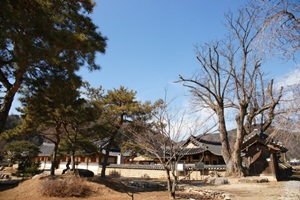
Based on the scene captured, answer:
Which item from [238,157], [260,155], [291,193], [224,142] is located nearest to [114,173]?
[224,142]

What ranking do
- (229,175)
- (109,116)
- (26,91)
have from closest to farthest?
(26,91), (229,175), (109,116)

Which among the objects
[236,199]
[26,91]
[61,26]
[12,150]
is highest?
[61,26]

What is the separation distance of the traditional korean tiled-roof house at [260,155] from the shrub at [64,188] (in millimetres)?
12324

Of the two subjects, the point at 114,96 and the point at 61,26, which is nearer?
the point at 61,26

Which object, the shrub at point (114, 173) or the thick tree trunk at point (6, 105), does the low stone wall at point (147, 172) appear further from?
the thick tree trunk at point (6, 105)

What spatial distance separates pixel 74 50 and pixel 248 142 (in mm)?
15480

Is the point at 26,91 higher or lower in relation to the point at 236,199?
higher

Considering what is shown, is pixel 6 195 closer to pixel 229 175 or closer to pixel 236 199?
pixel 236 199

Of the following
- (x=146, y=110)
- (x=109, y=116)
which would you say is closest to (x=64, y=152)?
(x=109, y=116)

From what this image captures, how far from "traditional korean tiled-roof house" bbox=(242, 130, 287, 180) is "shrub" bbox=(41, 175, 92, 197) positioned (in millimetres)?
12324

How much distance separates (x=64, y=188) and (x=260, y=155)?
47.4 ft

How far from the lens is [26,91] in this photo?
10.5m

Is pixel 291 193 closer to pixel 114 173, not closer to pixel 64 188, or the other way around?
pixel 64 188

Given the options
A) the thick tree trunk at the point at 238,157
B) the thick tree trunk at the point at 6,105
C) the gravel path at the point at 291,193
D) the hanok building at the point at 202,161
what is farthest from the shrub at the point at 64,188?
the hanok building at the point at 202,161
